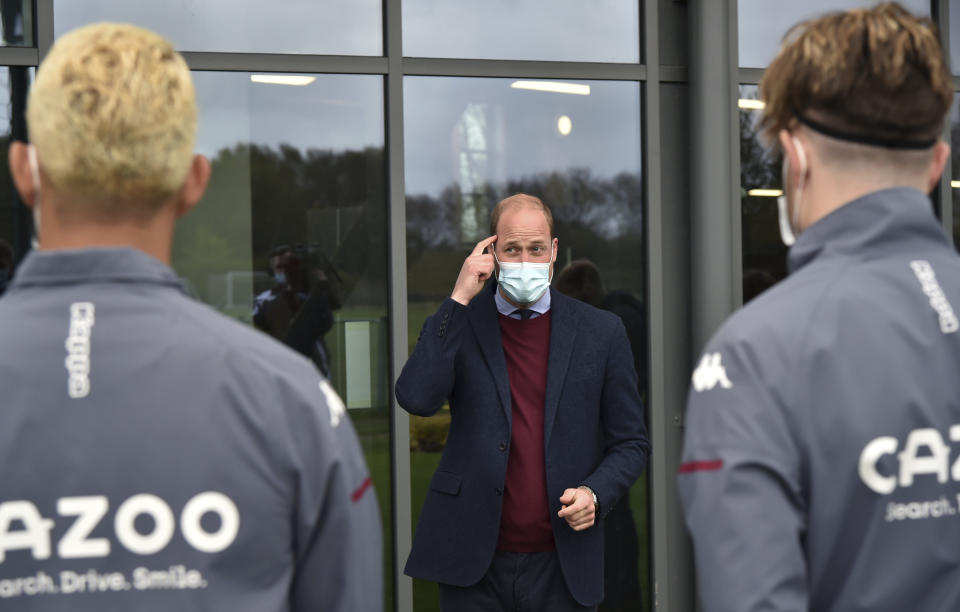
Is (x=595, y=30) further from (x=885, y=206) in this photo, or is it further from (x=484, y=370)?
(x=885, y=206)

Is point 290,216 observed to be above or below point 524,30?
below

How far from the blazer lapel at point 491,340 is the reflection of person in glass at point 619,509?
1.66m

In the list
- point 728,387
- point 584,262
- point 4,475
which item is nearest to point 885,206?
point 728,387

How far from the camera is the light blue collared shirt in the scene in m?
3.22

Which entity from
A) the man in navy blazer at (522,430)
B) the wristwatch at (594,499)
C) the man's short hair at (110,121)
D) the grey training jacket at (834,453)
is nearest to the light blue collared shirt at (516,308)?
the man in navy blazer at (522,430)

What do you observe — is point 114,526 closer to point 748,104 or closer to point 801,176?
point 801,176

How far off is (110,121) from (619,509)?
3.95 m

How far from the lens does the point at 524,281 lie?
10.4ft

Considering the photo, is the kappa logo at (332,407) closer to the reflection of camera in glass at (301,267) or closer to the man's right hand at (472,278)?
the man's right hand at (472,278)

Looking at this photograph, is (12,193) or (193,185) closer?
(193,185)

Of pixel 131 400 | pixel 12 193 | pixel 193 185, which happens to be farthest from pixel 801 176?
pixel 12 193

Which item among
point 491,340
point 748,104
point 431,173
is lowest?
point 491,340

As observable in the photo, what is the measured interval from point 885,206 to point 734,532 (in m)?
0.54

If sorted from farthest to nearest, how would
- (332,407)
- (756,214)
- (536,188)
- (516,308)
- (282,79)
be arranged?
(756,214) < (536,188) < (282,79) < (516,308) < (332,407)
